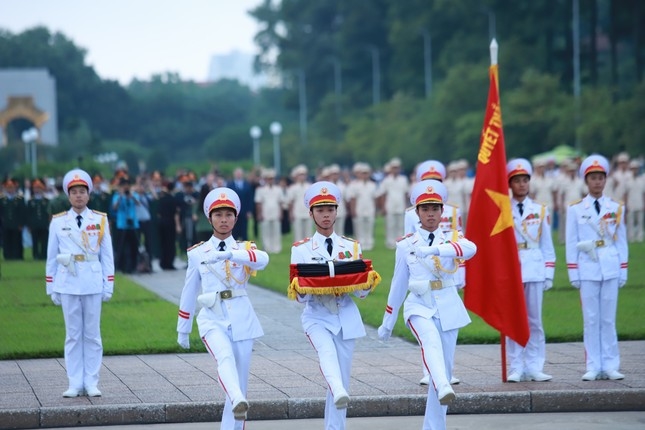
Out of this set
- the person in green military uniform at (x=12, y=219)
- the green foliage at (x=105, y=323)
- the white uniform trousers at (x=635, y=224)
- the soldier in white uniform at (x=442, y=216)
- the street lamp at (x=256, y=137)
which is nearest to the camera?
the soldier in white uniform at (x=442, y=216)

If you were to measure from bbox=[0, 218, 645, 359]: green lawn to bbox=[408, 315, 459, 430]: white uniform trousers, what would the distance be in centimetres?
603

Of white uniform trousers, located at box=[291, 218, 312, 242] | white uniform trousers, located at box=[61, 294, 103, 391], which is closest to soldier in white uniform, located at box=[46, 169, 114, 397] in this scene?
white uniform trousers, located at box=[61, 294, 103, 391]

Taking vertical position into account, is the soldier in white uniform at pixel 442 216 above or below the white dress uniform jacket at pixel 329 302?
above

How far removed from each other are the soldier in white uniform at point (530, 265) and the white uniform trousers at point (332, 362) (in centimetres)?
352

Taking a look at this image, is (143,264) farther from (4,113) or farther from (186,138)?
(186,138)

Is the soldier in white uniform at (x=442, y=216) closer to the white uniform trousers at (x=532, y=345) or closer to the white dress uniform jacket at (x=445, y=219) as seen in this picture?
the white dress uniform jacket at (x=445, y=219)

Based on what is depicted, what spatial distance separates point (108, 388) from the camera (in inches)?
518

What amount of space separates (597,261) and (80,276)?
17.1 feet

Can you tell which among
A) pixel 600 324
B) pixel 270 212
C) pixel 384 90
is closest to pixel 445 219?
pixel 600 324

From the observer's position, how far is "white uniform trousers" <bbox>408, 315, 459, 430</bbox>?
33.3ft

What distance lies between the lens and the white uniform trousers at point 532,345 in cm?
1344

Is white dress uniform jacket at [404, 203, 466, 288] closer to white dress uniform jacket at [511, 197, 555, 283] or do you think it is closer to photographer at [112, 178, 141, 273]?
white dress uniform jacket at [511, 197, 555, 283]

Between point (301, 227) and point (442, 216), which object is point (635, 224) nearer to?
point (301, 227)

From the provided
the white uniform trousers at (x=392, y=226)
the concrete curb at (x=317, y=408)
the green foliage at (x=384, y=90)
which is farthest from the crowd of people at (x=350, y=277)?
the green foliage at (x=384, y=90)
